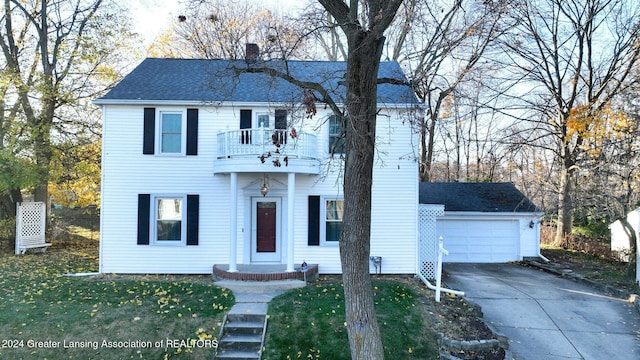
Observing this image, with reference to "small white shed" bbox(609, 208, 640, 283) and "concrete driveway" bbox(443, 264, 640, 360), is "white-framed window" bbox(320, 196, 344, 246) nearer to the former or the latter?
"concrete driveway" bbox(443, 264, 640, 360)

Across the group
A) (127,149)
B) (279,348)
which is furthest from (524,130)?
(127,149)

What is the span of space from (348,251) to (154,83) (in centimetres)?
964

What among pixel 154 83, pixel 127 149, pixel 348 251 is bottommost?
pixel 348 251

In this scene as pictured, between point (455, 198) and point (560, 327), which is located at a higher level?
point (455, 198)

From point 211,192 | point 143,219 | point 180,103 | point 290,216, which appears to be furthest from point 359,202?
point 143,219

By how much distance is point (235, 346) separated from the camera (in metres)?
6.67

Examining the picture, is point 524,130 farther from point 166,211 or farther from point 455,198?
point 166,211

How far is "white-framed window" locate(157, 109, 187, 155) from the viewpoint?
432 inches

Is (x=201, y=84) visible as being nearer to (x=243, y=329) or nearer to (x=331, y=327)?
(x=243, y=329)

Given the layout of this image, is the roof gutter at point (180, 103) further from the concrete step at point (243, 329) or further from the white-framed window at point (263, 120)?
the concrete step at point (243, 329)

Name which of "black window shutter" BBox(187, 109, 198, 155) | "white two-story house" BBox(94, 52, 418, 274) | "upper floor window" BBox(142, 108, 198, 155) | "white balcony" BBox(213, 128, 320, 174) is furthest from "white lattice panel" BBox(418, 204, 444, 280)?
"upper floor window" BBox(142, 108, 198, 155)

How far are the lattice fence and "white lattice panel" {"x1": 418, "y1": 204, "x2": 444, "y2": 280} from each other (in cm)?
1496

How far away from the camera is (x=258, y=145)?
10.2 meters

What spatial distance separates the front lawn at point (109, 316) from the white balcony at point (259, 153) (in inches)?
130
